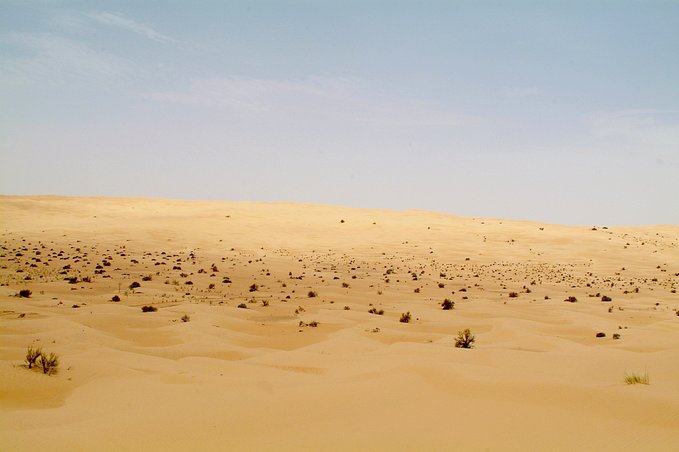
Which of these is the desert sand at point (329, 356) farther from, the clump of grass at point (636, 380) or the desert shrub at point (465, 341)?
the desert shrub at point (465, 341)

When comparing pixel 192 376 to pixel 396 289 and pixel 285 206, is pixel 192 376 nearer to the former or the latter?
pixel 396 289

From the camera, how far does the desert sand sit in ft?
14.4

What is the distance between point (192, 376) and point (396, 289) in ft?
42.7

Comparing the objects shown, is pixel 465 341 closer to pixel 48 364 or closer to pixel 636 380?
pixel 636 380

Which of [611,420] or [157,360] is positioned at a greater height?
[611,420]

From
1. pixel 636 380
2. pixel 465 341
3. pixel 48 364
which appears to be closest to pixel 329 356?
pixel 465 341

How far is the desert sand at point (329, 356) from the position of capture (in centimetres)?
440

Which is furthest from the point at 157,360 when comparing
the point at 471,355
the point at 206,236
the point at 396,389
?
the point at 206,236

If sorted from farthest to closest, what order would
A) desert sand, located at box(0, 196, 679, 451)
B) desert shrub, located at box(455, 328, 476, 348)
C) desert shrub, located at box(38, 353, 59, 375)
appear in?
desert shrub, located at box(455, 328, 476, 348) → desert shrub, located at box(38, 353, 59, 375) → desert sand, located at box(0, 196, 679, 451)

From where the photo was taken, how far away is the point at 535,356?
25.0ft

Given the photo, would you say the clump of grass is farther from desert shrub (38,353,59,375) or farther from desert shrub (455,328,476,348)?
desert shrub (38,353,59,375)

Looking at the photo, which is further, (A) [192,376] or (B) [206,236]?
(B) [206,236]

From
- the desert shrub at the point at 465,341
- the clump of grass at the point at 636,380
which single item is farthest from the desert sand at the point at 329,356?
the desert shrub at the point at 465,341

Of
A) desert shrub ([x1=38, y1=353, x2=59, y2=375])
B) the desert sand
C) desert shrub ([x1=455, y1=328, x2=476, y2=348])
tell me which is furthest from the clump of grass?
desert shrub ([x1=38, y1=353, x2=59, y2=375])
